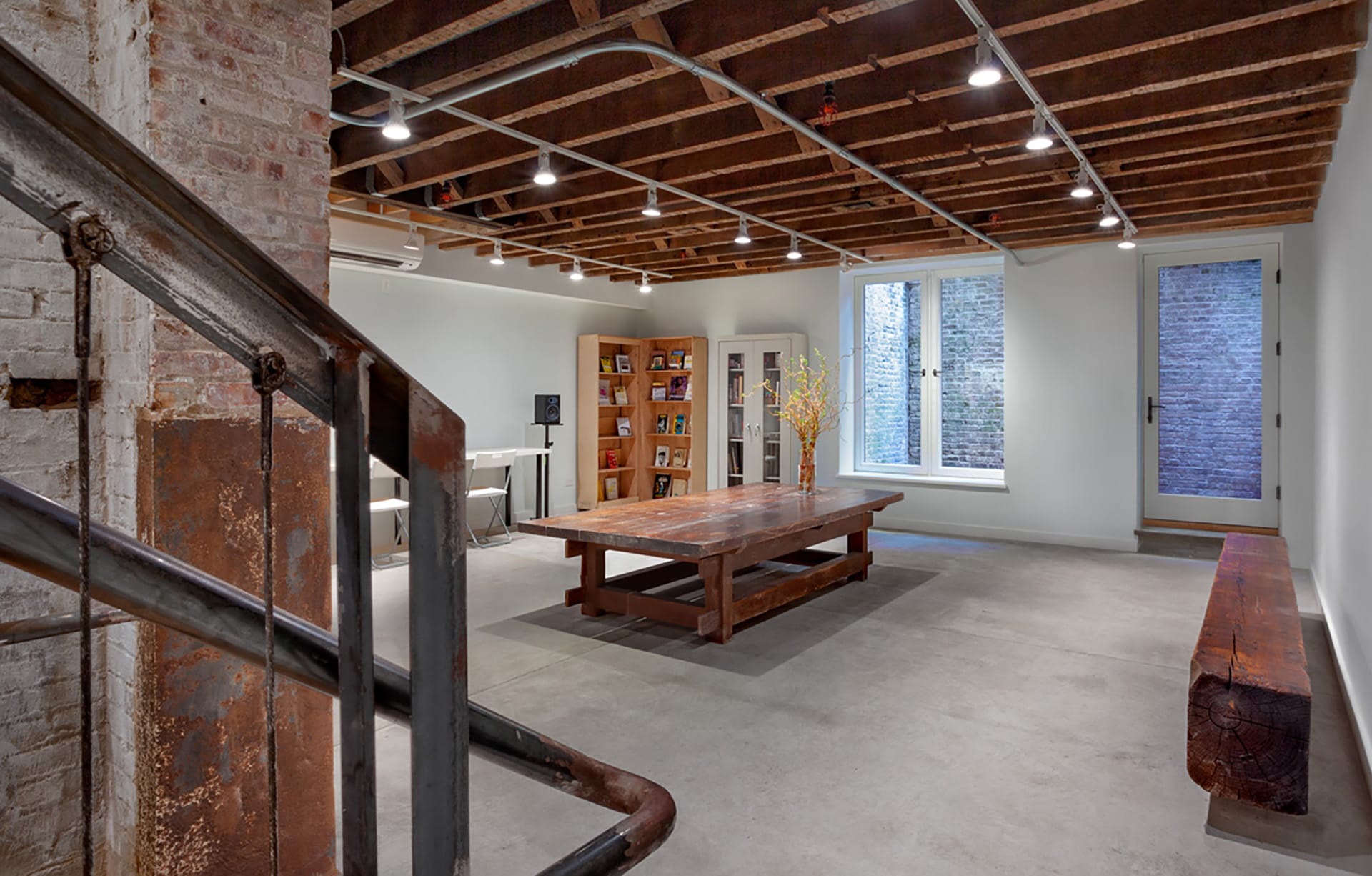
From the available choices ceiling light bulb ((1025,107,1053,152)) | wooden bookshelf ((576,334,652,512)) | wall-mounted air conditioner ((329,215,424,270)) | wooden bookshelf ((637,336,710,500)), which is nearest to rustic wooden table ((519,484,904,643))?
ceiling light bulb ((1025,107,1053,152))

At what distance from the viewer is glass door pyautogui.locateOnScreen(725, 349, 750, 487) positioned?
8477mm

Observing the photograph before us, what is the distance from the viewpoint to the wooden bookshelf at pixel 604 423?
8.57 m

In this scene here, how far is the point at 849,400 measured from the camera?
8.13 m

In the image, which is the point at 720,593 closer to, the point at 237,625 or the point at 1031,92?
the point at 1031,92

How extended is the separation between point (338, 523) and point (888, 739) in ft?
9.04

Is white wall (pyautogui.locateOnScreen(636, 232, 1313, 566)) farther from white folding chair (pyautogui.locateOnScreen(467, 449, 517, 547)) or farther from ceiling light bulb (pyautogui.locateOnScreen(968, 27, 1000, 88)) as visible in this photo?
ceiling light bulb (pyautogui.locateOnScreen(968, 27, 1000, 88))

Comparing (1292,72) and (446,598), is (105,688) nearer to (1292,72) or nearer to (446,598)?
(446,598)

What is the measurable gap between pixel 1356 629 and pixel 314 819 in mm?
3680

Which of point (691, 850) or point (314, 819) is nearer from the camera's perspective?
point (314, 819)

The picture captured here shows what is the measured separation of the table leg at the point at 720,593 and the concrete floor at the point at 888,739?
133 millimetres

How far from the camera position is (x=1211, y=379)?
6867 millimetres

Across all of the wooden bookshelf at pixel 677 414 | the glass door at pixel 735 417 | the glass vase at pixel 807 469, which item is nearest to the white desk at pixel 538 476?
the wooden bookshelf at pixel 677 414

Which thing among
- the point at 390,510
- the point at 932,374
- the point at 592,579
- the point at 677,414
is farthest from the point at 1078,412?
the point at 390,510

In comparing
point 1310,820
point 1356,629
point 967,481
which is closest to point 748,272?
point 967,481
